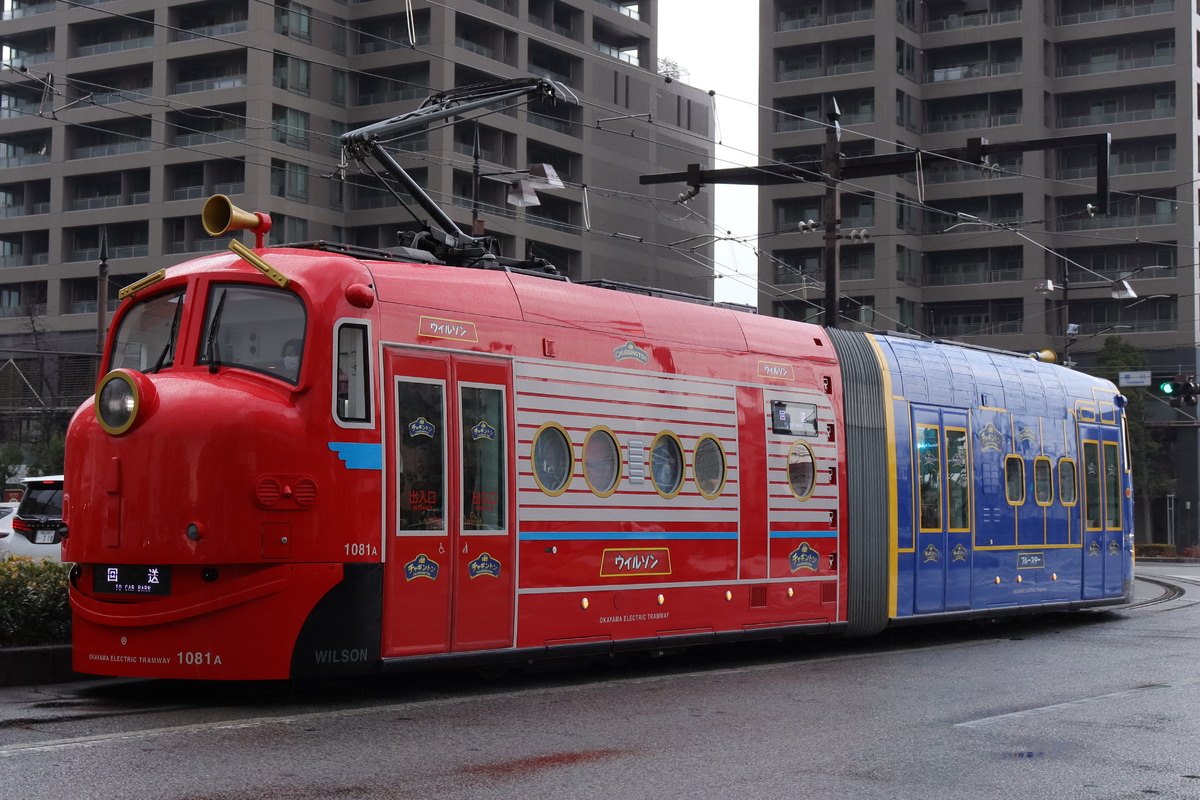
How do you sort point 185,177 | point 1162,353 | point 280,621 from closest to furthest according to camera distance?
point 280,621 < point 185,177 < point 1162,353

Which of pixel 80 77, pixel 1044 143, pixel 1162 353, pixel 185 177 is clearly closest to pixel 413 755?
pixel 1044 143

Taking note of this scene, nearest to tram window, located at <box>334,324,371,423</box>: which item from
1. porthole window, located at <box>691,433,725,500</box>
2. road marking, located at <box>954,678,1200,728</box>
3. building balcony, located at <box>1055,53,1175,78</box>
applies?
porthole window, located at <box>691,433,725,500</box>

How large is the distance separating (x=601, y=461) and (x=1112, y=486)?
1112 centimetres

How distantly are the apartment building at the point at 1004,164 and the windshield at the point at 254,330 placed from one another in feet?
197

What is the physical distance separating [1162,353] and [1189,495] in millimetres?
7082

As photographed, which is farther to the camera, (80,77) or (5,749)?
(80,77)

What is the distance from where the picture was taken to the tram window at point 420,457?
11.1 m

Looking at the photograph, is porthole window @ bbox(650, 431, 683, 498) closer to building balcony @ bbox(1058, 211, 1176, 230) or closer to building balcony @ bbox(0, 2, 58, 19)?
building balcony @ bbox(0, 2, 58, 19)

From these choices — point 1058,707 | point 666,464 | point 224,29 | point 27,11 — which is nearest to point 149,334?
point 666,464

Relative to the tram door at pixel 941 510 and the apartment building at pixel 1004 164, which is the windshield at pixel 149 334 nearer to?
the tram door at pixel 941 510

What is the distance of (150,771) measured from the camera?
7895mm

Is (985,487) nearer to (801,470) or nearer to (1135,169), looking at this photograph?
(801,470)

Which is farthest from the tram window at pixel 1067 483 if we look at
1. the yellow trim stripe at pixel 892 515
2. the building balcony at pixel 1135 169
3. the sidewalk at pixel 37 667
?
the building balcony at pixel 1135 169

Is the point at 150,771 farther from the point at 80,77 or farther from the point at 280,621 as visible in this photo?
the point at 80,77
